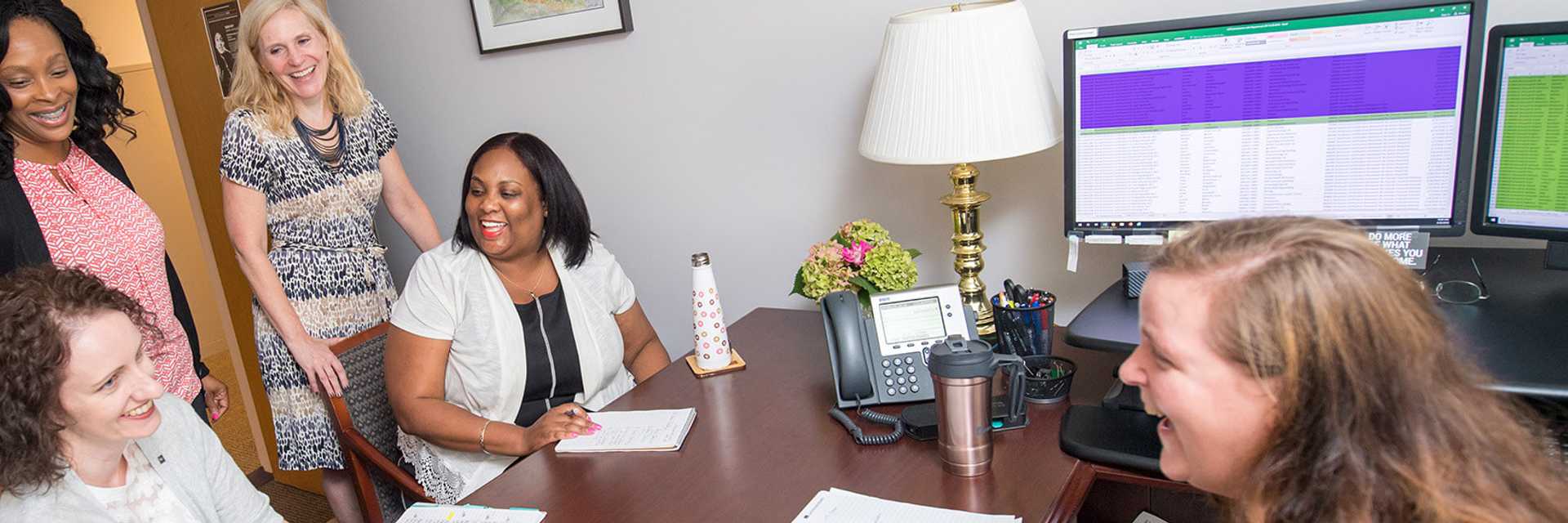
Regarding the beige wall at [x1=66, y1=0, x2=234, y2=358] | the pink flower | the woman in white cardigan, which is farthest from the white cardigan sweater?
the beige wall at [x1=66, y1=0, x2=234, y2=358]

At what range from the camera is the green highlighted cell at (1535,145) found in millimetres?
1303

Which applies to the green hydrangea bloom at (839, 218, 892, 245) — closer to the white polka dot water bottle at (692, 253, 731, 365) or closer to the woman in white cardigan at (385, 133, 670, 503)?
the white polka dot water bottle at (692, 253, 731, 365)

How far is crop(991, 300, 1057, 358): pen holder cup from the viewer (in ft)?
5.43

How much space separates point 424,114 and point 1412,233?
2462 millimetres

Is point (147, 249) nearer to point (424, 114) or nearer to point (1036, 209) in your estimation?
point (424, 114)

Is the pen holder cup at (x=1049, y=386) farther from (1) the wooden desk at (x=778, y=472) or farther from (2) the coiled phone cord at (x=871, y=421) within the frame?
(2) the coiled phone cord at (x=871, y=421)

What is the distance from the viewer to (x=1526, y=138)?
134 cm

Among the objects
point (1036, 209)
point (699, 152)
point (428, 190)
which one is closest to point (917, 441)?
point (1036, 209)

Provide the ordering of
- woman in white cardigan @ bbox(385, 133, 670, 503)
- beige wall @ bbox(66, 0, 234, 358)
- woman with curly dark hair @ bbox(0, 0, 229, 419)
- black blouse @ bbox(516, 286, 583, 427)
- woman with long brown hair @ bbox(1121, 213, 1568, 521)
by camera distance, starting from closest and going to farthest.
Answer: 1. woman with long brown hair @ bbox(1121, 213, 1568, 521)
2. woman with curly dark hair @ bbox(0, 0, 229, 419)
3. woman in white cardigan @ bbox(385, 133, 670, 503)
4. black blouse @ bbox(516, 286, 583, 427)
5. beige wall @ bbox(66, 0, 234, 358)

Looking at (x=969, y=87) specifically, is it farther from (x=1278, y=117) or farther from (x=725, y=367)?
(x=725, y=367)

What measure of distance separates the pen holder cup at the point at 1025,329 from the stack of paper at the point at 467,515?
2.64 ft

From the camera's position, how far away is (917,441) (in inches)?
57.4

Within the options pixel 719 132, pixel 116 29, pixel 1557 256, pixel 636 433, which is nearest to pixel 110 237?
pixel 636 433

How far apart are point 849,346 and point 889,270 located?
8.2 inches
